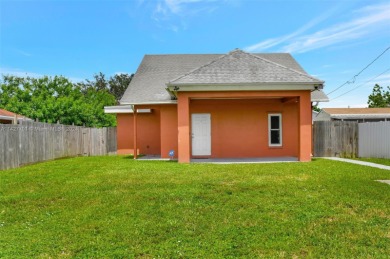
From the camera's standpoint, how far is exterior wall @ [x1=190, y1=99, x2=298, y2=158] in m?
16.2

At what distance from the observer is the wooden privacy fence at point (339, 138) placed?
54.0ft

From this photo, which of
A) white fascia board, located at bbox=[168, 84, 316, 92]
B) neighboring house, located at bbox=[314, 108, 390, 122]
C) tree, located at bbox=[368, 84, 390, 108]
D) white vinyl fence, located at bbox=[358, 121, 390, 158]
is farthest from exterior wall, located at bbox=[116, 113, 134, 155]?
tree, located at bbox=[368, 84, 390, 108]

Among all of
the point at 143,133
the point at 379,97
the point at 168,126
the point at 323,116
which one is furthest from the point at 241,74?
the point at 379,97

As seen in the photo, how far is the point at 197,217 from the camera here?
219 inches

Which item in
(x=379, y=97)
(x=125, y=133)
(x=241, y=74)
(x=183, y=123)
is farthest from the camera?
(x=379, y=97)

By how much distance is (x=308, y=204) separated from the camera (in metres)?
6.36

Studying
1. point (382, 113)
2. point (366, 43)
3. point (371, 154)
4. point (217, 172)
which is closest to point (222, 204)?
point (217, 172)

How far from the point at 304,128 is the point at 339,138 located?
385cm

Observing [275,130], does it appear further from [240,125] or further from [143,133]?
[143,133]

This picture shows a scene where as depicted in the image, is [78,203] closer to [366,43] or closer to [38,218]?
[38,218]

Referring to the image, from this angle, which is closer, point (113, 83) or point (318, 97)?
point (318, 97)

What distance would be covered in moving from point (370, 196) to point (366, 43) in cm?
1835

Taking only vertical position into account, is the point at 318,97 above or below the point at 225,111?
above

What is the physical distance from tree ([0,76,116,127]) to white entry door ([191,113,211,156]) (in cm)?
1586
